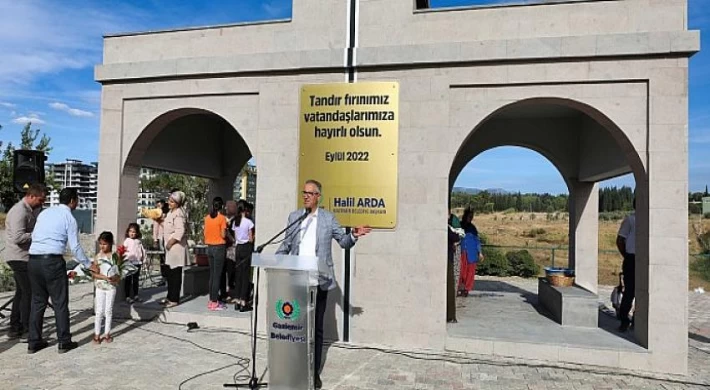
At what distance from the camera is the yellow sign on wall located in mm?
6621

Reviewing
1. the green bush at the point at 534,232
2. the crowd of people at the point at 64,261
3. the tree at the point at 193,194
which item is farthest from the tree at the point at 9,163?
the green bush at the point at 534,232

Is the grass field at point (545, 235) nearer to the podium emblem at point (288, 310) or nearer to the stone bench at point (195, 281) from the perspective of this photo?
the stone bench at point (195, 281)

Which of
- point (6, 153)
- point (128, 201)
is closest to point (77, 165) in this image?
point (6, 153)

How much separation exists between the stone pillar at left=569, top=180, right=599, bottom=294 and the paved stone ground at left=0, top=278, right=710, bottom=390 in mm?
2992

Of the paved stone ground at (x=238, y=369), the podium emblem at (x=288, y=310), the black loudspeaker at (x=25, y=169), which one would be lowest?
the paved stone ground at (x=238, y=369)

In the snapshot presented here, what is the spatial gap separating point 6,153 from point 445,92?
26409 millimetres

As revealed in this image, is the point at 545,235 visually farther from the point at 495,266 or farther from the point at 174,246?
the point at 174,246

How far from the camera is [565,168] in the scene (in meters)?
9.94

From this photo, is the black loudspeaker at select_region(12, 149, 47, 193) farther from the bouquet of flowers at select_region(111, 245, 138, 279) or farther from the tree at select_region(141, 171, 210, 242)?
the tree at select_region(141, 171, 210, 242)

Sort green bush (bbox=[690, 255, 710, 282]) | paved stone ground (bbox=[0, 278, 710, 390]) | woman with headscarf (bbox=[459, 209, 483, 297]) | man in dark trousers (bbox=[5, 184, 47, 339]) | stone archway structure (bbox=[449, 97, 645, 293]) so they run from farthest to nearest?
1. green bush (bbox=[690, 255, 710, 282])
2. woman with headscarf (bbox=[459, 209, 483, 297])
3. stone archway structure (bbox=[449, 97, 645, 293])
4. man in dark trousers (bbox=[5, 184, 47, 339])
5. paved stone ground (bbox=[0, 278, 710, 390])

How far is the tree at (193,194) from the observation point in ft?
57.2

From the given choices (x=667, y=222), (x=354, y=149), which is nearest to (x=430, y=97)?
(x=354, y=149)

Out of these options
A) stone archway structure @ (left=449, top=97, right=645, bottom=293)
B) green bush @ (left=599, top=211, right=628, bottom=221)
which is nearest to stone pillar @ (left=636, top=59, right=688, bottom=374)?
stone archway structure @ (left=449, top=97, right=645, bottom=293)

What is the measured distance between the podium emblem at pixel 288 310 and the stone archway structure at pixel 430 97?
2.31m
